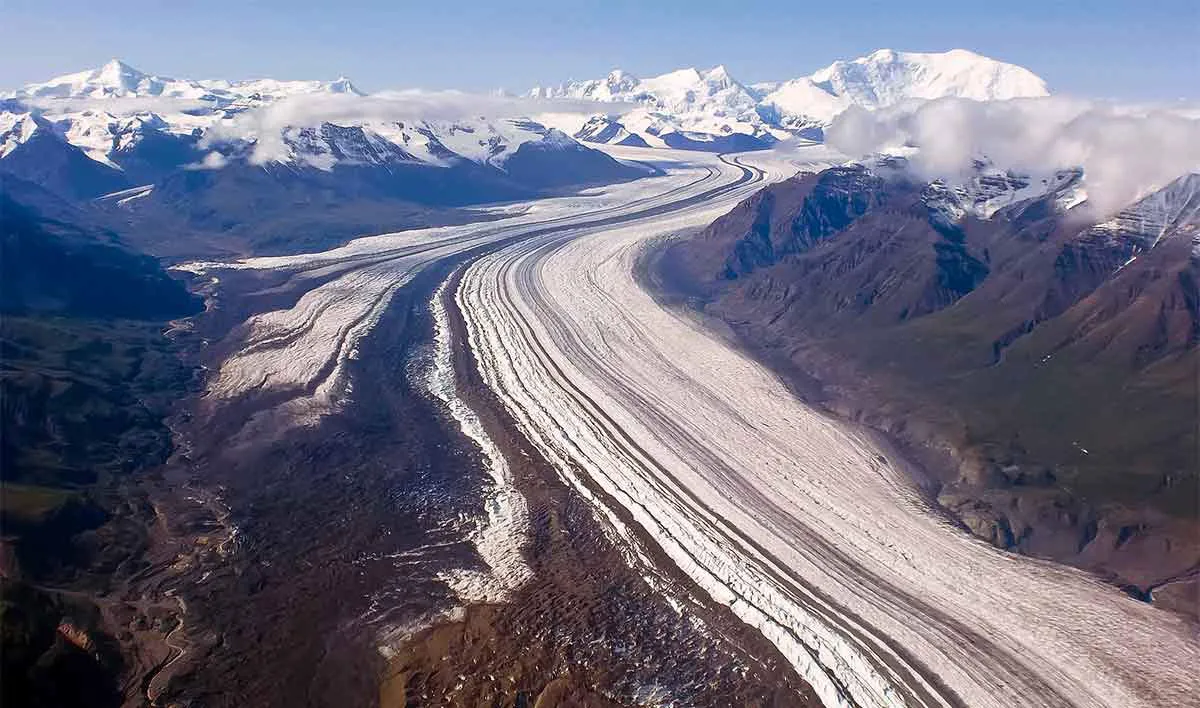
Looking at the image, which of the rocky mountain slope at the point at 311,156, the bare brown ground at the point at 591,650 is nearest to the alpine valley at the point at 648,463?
the bare brown ground at the point at 591,650

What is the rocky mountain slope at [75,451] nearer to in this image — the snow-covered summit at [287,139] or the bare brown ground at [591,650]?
the bare brown ground at [591,650]

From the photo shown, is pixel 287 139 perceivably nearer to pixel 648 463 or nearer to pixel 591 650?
pixel 648 463

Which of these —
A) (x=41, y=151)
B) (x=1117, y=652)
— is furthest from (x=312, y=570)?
(x=41, y=151)

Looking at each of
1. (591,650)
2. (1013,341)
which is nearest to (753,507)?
Result: (591,650)

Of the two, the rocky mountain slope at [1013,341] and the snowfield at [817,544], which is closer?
the snowfield at [817,544]

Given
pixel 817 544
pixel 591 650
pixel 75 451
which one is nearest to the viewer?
pixel 591 650

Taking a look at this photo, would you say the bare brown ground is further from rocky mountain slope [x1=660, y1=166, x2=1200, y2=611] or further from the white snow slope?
the white snow slope

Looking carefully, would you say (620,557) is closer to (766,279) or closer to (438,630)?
(438,630)

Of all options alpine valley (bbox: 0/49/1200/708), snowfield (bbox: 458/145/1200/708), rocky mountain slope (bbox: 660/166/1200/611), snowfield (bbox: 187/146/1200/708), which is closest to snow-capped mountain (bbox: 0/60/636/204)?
alpine valley (bbox: 0/49/1200/708)

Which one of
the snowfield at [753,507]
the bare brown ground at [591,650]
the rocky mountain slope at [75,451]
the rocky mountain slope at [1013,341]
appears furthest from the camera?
the rocky mountain slope at [1013,341]
